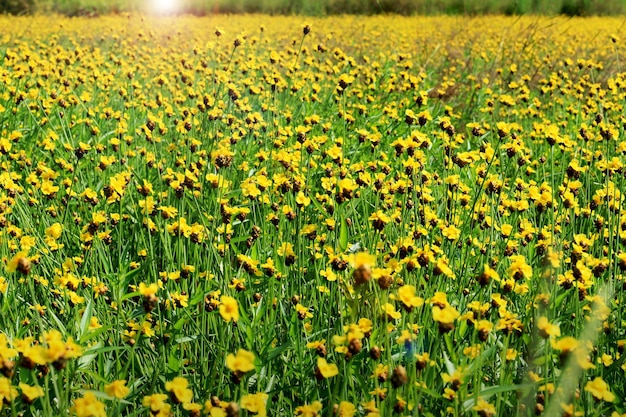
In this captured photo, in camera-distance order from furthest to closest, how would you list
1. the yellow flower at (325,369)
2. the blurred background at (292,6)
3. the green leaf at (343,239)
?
the blurred background at (292,6) → the green leaf at (343,239) → the yellow flower at (325,369)

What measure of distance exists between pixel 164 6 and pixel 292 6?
10.7ft

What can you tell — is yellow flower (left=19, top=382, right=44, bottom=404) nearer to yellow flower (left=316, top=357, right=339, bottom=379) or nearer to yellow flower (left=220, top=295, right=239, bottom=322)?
yellow flower (left=220, top=295, right=239, bottom=322)

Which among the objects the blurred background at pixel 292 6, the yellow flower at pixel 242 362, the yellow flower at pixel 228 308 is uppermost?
the blurred background at pixel 292 6

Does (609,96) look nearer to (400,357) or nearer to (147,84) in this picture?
(147,84)

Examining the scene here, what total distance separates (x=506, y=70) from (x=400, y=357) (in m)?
5.07

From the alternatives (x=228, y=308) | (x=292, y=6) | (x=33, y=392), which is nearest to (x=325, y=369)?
(x=228, y=308)

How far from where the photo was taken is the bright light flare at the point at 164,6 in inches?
603

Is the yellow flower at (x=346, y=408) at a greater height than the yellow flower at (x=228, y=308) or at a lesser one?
lesser

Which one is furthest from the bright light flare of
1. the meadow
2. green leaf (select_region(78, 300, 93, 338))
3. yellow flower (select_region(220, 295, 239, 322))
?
yellow flower (select_region(220, 295, 239, 322))

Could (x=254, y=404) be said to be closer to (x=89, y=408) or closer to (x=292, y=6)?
(x=89, y=408)

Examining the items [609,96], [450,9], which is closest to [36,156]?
[609,96]

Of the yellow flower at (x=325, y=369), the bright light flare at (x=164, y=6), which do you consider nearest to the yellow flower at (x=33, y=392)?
the yellow flower at (x=325, y=369)

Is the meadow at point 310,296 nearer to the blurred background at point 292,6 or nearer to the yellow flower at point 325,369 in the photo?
the yellow flower at point 325,369

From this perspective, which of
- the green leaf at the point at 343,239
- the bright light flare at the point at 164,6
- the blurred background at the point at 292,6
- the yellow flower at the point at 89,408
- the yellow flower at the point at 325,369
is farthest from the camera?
the bright light flare at the point at 164,6
